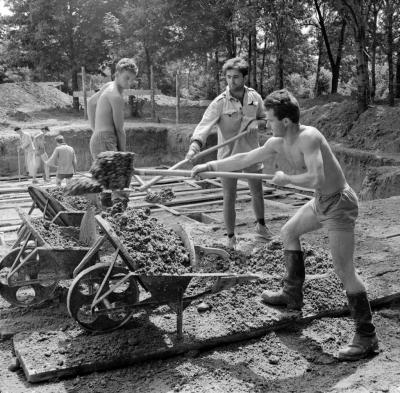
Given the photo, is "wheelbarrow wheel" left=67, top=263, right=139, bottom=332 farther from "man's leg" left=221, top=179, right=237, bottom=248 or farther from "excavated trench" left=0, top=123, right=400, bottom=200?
"excavated trench" left=0, top=123, right=400, bottom=200

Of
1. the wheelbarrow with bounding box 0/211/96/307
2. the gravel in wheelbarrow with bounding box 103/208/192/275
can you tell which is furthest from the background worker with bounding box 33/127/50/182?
the gravel in wheelbarrow with bounding box 103/208/192/275

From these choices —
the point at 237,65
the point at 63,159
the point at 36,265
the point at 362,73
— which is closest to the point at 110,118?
the point at 237,65

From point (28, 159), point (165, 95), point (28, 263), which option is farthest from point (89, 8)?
point (28, 263)

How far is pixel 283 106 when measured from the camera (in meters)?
4.02

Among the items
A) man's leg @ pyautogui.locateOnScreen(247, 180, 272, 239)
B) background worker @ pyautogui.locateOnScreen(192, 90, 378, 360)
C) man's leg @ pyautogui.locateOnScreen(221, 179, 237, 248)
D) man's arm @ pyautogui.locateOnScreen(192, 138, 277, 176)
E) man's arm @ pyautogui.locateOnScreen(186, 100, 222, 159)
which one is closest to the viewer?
background worker @ pyautogui.locateOnScreen(192, 90, 378, 360)

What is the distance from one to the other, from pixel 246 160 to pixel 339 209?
88cm

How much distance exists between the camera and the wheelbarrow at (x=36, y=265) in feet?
15.1

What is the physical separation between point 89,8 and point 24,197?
46.3ft

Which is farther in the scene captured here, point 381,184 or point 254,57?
point 254,57

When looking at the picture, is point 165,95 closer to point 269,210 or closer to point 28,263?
point 269,210

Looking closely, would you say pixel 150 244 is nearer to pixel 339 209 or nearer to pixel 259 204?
pixel 339 209

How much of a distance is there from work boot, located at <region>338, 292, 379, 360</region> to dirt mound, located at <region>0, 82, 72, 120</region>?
65.6 ft

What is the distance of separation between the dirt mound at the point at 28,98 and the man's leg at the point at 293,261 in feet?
63.2

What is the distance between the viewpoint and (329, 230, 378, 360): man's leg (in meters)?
4.03
